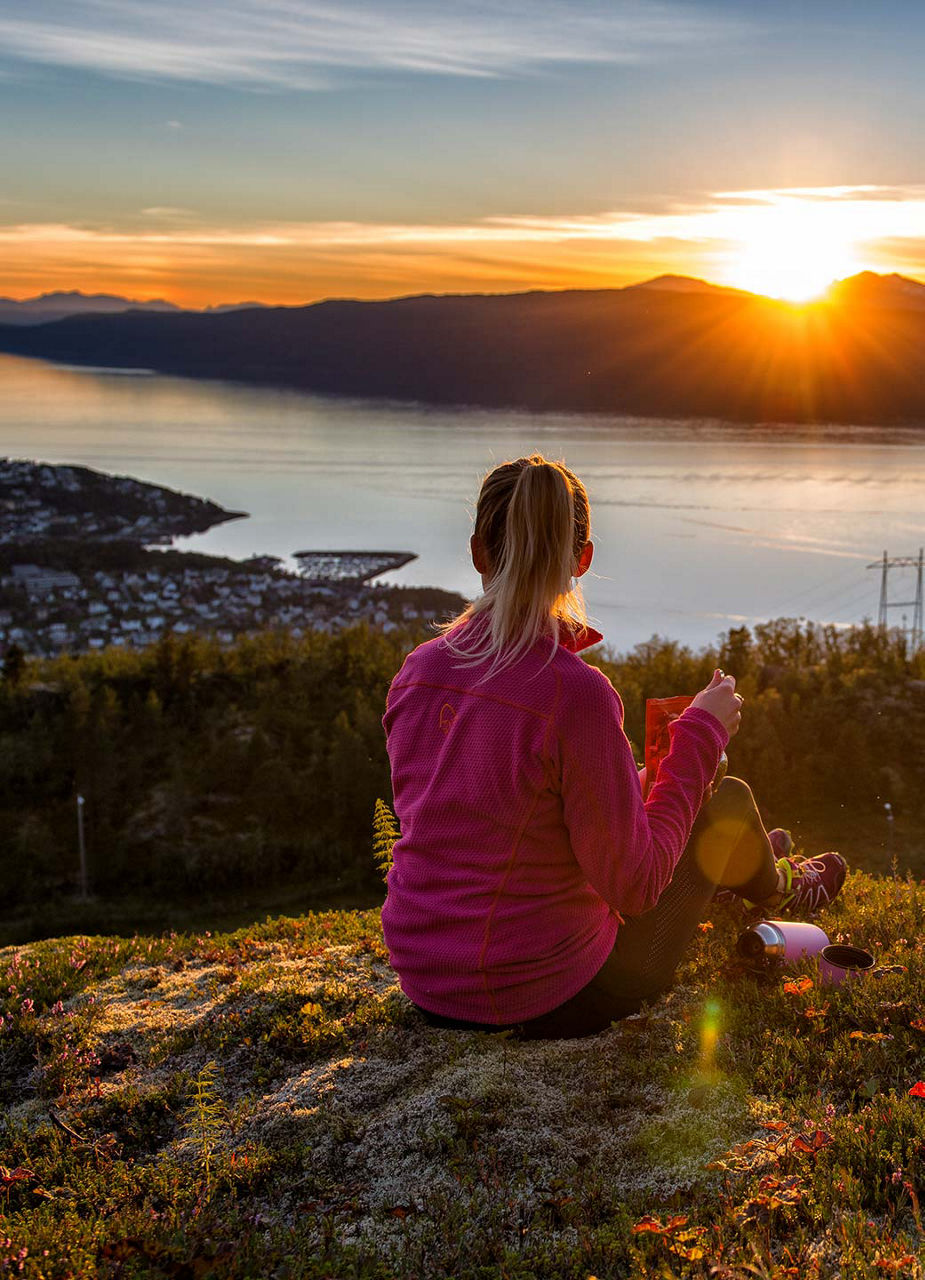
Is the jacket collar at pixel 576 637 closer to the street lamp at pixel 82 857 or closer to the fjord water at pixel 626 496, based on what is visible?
the fjord water at pixel 626 496

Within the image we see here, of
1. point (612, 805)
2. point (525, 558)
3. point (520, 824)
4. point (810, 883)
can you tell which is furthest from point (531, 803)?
point (810, 883)

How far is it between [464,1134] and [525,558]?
1664 millimetres

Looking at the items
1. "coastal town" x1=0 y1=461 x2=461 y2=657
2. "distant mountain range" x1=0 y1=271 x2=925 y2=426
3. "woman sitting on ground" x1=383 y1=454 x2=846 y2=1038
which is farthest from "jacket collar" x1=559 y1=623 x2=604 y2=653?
"distant mountain range" x1=0 y1=271 x2=925 y2=426

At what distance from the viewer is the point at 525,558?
2.59 metres

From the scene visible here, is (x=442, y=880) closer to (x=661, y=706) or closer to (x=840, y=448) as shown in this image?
(x=661, y=706)

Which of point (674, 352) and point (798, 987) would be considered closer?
point (798, 987)

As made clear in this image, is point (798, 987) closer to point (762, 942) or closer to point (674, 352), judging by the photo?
point (762, 942)

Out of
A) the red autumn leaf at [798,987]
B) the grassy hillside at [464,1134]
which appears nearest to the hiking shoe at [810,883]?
the grassy hillside at [464,1134]

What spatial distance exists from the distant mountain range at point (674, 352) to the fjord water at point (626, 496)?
2.31m

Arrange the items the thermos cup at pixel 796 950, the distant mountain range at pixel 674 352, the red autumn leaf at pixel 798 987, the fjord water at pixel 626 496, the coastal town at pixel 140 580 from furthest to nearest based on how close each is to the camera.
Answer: the coastal town at pixel 140 580 → the distant mountain range at pixel 674 352 → the fjord water at pixel 626 496 → the thermos cup at pixel 796 950 → the red autumn leaf at pixel 798 987

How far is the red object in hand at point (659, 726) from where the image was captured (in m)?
3.27

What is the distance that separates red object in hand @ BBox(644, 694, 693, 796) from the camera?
327cm

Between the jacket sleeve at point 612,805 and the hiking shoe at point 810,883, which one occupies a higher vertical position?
the jacket sleeve at point 612,805

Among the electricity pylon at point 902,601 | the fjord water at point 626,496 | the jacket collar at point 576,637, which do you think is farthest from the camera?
the fjord water at point 626,496
